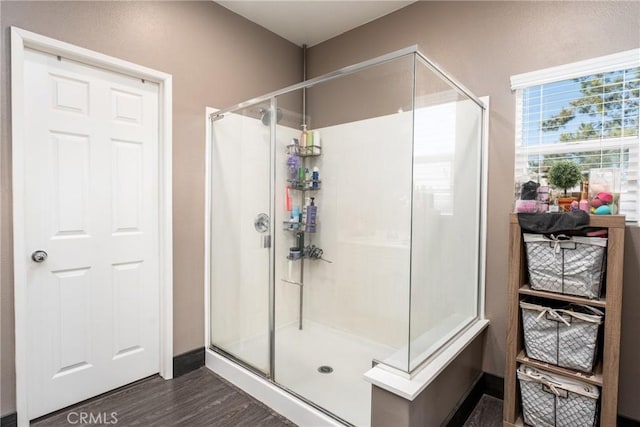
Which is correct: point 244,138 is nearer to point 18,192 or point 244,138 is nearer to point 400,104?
point 400,104

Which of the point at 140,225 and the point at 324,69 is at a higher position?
the point at 324,69

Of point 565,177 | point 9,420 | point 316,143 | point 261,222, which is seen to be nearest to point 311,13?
point 316,143

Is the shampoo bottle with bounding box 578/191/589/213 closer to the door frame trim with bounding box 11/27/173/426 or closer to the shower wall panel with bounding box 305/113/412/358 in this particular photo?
the shower wall panel with bounding box 305/113/412/358

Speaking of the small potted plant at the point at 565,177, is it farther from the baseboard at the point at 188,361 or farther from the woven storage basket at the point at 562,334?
the baseboard at the point at 188,361

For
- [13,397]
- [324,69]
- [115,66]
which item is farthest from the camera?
[324,69]

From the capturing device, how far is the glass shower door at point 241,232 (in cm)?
234

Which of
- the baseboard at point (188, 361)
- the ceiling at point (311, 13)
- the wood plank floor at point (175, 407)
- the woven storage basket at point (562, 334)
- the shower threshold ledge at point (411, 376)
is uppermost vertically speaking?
the ceiling at point (311, 13)

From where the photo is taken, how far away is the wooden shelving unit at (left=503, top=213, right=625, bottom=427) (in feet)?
5.09

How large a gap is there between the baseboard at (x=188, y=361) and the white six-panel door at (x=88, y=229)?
0.14 m

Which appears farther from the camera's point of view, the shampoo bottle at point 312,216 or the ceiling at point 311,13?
the shampoo bottle at point 312,216

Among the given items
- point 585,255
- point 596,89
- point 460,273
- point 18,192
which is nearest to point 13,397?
point 18,192

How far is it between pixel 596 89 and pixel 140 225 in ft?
9.43

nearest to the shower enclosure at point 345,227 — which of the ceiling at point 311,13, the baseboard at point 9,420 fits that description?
the ceiling at point 311,13

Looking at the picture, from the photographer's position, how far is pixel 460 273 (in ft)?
6.77
